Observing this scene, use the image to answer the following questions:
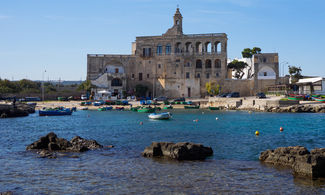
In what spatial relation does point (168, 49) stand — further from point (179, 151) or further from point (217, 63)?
point (179, 151)

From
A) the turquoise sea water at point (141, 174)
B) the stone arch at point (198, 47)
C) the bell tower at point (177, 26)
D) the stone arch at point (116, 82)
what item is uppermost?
the bell tower at point (177, 26)

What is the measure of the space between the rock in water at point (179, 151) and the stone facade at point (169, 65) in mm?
56123

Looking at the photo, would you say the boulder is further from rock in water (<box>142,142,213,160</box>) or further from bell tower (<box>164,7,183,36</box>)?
bell tower (<box>164,7,183,36</box>)

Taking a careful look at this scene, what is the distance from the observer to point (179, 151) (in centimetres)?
1766

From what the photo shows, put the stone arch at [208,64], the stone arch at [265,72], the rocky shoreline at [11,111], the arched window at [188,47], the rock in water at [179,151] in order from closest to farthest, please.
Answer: the rock in water at [179,151] → the rocky shoreline at [11,111] → the stone arch at [265,72] → the stone arch at [208,64] → the arched window at [188,47]

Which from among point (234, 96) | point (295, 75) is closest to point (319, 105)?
point (234, 96)

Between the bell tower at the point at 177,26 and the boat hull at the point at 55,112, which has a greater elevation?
the bell tower at the point at 177,26

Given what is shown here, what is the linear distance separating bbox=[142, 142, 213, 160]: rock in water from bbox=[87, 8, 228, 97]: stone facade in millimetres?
56123

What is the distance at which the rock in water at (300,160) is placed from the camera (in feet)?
46.0

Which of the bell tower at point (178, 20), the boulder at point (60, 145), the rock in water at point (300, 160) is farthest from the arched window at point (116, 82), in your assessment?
the rock in water at point (300, 160)

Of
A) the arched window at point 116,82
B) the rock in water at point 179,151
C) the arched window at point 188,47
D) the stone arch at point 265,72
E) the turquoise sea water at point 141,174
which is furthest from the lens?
the arched window at point 188,47

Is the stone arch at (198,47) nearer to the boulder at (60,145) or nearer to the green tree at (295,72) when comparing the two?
the green tree at (295,72)

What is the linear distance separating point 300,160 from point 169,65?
2470 inches

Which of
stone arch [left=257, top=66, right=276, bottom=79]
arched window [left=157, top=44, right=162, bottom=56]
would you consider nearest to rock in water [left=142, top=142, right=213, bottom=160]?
stone arch [left=257, top=66, right=276, bottom=79]
